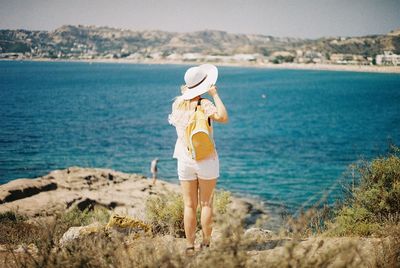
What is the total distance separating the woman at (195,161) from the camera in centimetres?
384

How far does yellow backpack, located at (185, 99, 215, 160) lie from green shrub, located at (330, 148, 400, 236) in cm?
227

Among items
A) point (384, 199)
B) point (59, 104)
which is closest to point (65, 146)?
point (384, 199)

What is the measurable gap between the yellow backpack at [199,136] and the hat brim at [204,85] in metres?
0.15

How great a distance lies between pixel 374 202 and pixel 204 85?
3.09 m

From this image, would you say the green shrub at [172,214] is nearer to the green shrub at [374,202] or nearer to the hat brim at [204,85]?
the green shrub at [374,202]

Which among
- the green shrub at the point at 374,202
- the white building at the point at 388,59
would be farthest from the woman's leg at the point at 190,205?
the white building at the point at 388,59

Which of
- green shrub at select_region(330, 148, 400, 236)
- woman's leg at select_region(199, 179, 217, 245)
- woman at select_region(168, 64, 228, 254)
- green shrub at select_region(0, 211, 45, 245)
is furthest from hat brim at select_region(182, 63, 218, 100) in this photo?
green shrub at select_region(330, 148, 400, 236)

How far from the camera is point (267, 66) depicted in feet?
592

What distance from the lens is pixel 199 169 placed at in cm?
384

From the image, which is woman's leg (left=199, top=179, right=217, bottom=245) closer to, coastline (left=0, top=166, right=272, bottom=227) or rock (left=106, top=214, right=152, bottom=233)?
rock (left=106, top=214, right=152, bottom=233)

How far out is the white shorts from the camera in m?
3.84

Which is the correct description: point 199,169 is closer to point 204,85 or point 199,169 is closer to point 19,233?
point 204,85

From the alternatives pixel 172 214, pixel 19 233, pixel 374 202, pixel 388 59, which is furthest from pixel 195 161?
pixel 388 59

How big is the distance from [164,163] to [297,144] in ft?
34.3
